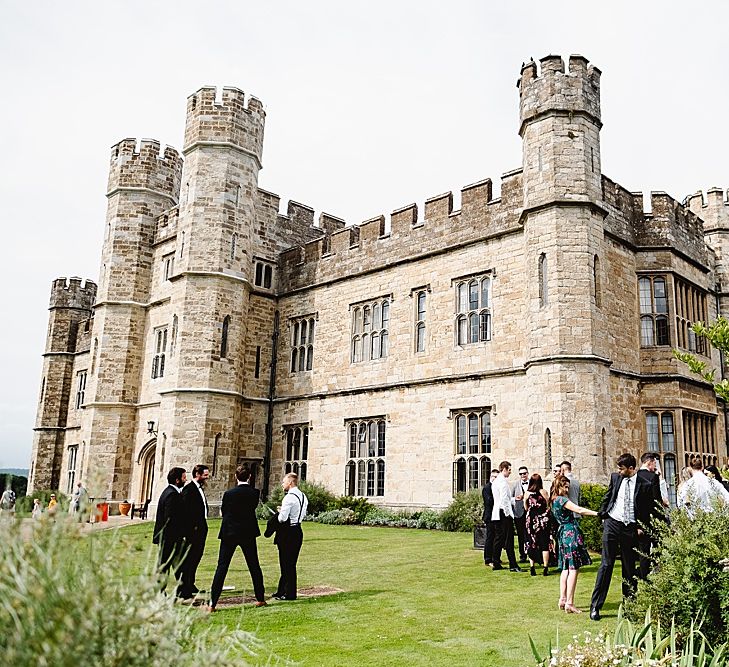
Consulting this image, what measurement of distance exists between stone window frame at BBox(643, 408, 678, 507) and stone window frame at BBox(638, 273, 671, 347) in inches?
67.8

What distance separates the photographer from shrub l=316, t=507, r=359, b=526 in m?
17.7

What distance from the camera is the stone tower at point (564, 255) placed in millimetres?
13898

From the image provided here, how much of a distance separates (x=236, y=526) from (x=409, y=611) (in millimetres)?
2167

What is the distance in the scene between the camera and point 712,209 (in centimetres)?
2006

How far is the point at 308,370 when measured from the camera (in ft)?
70.7

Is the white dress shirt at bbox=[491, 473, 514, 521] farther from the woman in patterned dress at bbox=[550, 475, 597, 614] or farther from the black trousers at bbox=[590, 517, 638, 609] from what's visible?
the black trousers at bbox=[590, 517, 638, 609]

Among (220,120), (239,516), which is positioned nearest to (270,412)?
(220,120)

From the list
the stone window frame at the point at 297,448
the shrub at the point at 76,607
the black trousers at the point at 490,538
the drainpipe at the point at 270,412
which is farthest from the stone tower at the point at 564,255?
the shrub at the point at 76,607

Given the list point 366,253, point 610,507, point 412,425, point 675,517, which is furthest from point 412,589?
point 366,253

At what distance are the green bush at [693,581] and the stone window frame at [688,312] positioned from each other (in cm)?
1187

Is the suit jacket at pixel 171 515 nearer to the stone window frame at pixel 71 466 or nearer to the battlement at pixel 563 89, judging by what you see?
the battlement at pixel 563 89

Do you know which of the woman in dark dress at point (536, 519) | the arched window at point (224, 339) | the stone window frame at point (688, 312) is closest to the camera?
the woman in dark dress at point (536, 519)

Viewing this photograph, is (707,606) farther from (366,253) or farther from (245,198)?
(245,198)

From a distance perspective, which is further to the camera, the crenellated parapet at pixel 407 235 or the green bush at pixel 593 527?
the crenellated parapet at pixel 407 235
